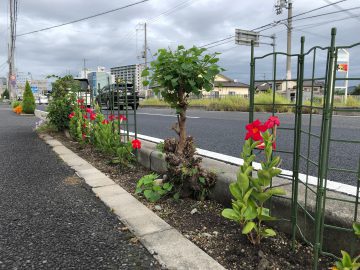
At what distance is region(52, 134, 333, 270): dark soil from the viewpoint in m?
1.96

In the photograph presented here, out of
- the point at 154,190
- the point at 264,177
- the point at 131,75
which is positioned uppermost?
the point at 131,75

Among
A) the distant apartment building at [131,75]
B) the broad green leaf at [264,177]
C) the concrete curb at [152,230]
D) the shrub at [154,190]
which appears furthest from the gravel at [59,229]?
the distant apartment building at [131,75]

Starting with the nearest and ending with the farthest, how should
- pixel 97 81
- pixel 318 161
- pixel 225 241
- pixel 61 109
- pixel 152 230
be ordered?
pixel 318 161 → pixel 225 241 → pixel 152 230 → pixel 61 109 → pixel 97 81

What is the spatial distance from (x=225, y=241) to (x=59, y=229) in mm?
1306

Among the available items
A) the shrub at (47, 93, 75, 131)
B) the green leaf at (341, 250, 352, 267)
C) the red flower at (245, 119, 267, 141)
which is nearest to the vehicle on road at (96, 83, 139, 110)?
the shrub at (47, 93, 75, 131)

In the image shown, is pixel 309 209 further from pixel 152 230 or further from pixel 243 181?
pixel 152 230

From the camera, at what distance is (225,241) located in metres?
2.25

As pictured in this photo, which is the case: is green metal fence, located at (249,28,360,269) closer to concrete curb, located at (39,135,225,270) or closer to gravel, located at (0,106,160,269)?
concrete curb, located at (39,135,225,270)

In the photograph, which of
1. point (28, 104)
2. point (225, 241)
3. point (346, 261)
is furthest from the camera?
point (28, 104)

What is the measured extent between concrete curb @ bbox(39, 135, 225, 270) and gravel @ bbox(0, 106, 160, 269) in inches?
2.7

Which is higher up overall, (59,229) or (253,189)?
(253,189)

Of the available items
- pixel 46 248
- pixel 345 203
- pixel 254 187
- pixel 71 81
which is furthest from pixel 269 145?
pixel 71 81

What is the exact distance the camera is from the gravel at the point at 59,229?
2039 mm

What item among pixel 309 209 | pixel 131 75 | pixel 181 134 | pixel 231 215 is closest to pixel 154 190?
pixel 181 134
